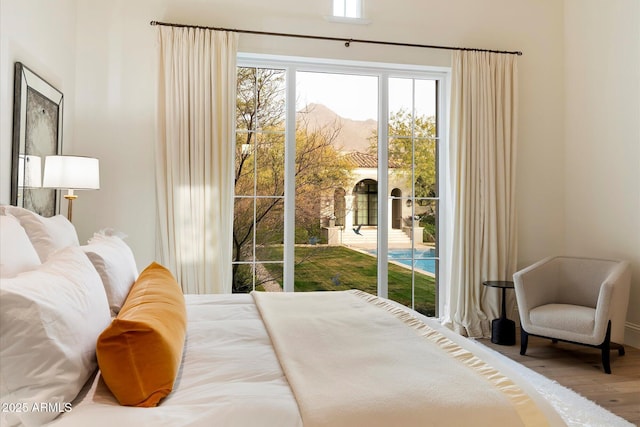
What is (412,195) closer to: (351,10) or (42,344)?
(351,10)

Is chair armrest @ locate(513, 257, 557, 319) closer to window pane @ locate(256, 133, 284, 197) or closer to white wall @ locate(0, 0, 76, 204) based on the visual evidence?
window pane @ locate(256, 133, 284, 197)

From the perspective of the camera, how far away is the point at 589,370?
3.40m

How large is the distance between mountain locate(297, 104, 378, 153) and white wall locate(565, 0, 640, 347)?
1.96 m

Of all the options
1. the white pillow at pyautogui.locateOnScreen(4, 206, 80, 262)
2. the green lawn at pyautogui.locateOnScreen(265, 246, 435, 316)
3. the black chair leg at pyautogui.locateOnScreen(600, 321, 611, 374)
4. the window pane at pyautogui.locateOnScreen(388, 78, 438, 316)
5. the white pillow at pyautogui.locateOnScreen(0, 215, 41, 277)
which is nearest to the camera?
the white pillow at pyautogui.locateOnScreen(0, 215, 41, 277)

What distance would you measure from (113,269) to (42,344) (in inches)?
34.2

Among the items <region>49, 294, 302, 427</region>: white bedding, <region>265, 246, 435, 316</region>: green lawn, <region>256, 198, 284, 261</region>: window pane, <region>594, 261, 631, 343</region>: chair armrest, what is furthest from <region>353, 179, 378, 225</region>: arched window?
<region>49, 294, 302, 427</region>: white bedding

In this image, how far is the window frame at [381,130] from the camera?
13.9 ft

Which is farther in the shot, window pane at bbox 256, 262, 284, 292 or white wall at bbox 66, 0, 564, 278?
window pane at bbox 256, 262, 284, 292

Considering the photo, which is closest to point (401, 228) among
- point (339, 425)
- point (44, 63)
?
point (44, 63)

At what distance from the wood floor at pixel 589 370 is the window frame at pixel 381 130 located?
97cm

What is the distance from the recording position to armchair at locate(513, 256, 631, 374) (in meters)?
3.36

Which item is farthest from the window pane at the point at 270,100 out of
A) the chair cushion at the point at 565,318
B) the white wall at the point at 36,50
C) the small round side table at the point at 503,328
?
the chair cushion at the point at 565,318

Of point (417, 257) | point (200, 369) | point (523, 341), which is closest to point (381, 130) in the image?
point (417, 257)

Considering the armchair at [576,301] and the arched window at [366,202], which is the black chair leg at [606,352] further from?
the arched window at [366,202]
